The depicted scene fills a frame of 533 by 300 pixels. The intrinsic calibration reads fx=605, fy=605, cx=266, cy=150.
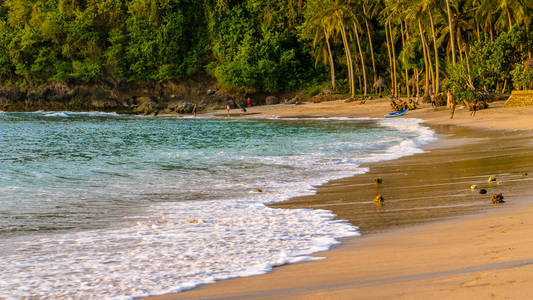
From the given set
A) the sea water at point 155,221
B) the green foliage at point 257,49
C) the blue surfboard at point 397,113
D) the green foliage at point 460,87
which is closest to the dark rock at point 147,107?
the green foliage at point 257,49

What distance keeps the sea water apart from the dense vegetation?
36.8 meters

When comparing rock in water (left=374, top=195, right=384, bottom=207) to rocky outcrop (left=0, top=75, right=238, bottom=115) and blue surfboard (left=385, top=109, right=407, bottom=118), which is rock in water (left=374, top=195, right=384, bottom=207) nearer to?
blue surfboard (left=385, top=109, right=407, bottom=118)

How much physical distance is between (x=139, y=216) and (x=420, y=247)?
4438 millimetres

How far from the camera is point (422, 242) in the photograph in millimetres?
5941

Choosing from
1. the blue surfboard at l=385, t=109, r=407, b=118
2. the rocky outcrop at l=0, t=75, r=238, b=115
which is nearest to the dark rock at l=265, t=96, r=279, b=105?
the rocky outcrop at l=0, t=75, r=238, b=115

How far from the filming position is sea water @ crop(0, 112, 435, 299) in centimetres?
544

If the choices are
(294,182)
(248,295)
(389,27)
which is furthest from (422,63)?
(248,295)

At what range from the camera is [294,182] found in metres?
12.2

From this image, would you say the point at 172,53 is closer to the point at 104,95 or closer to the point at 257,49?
the point at 104,95

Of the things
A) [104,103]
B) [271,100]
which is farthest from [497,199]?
[104,103]

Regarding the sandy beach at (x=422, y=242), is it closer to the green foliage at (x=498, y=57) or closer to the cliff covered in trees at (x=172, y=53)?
the green foliage at (x=498, y=57)

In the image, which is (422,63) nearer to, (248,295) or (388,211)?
(388,211)

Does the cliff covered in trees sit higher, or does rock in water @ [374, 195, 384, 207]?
the cliff covered in trees

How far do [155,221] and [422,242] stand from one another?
379 cm
